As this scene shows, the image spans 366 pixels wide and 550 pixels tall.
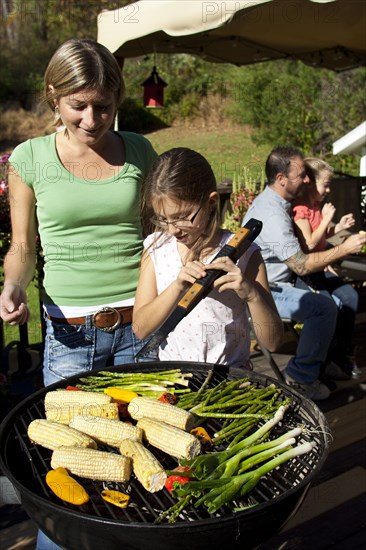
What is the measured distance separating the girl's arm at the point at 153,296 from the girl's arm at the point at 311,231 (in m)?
2.48

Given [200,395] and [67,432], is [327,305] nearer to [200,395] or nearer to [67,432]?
[200,395]

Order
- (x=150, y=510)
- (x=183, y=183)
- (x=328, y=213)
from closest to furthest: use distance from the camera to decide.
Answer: (x=150, y=510), (x=183, y=183), (x=328, y=213)

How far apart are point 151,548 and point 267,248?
10.0 feet

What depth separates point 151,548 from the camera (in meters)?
1.33

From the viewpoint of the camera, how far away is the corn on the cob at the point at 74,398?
1.80 m

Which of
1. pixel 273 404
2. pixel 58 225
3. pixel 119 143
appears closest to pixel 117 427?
pixel 273 404

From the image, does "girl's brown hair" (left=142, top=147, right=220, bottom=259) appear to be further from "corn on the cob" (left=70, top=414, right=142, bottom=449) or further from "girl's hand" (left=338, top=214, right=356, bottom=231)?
"girl's hand" (left=338, top=214, right=356, bottom=231)

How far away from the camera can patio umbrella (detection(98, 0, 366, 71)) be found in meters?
4.46

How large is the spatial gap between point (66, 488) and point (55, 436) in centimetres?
22

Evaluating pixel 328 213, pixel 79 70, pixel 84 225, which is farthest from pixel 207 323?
pixel 328 213

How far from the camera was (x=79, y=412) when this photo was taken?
1760 millimetres

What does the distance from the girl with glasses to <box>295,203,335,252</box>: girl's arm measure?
7.74ft

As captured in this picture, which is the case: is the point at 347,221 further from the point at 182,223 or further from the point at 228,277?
the point at 228,277

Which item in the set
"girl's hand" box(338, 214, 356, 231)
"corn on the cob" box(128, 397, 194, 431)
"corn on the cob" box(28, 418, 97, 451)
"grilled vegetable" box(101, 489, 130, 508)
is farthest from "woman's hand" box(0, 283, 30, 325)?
"girl's hand" box(338, 214, 356, 231)
